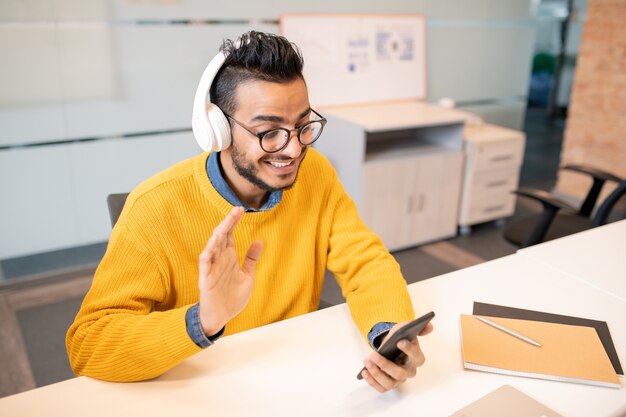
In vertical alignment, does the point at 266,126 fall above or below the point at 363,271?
above

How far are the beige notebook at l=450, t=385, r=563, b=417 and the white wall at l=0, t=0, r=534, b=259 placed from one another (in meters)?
2.23

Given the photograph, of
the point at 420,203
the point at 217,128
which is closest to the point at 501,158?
the point at 420,203

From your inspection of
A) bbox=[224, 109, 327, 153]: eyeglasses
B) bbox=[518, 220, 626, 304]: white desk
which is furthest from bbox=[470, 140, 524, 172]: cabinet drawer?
bbox=[224, 109, 327, 153]: eyeglasses

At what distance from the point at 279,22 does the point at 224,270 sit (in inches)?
93.1

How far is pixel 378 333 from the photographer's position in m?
1.13

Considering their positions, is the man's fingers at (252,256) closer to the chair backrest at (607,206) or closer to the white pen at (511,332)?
the white pen at (511,332)

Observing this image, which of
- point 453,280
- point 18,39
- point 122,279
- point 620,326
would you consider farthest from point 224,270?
point 18,39

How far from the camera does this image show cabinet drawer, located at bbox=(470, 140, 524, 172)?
329 cm

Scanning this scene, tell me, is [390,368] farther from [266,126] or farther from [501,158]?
[501,158]

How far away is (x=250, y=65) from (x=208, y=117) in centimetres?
16

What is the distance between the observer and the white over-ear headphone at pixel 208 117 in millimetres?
1176

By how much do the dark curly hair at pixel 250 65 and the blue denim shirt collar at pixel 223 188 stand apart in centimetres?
14

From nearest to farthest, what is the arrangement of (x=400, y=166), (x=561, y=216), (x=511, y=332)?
(x=511, y=332), (x=561, y=216), (x=400, y=166)

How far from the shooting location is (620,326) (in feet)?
4.11
